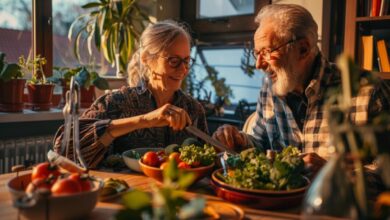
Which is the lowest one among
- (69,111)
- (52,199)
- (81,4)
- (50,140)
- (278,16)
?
(50,140)

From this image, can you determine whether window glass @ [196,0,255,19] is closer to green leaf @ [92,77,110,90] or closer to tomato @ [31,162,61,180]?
green leaf @ [92,77,110,90]

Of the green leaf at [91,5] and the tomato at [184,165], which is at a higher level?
the green leaf at [91,5]

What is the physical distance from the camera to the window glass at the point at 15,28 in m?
2.71

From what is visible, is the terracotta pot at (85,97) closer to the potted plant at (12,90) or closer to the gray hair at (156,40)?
the potted plant at (12,90)

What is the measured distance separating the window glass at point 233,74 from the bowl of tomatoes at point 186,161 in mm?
2007

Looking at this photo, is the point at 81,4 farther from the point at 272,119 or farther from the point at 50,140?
A: the point at 272,119

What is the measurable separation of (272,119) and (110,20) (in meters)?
1.73

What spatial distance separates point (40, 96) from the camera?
2619 mm

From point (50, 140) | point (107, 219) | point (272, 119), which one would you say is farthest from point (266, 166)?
point (50, 140)

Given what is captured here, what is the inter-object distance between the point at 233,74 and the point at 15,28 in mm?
1706

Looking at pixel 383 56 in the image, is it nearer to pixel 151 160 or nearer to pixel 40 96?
pixel 151 160

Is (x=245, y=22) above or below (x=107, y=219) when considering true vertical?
above

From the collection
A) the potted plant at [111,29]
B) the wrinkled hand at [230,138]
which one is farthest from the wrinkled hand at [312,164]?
the potted plant at [111,29]

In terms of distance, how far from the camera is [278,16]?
1634mm
